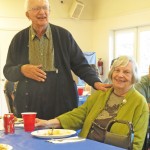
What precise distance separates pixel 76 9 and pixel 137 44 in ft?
5.42

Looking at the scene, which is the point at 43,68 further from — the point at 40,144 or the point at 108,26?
the point at 108,26

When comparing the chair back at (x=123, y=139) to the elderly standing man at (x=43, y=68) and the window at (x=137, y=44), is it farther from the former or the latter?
the window at (x=137, y=44)

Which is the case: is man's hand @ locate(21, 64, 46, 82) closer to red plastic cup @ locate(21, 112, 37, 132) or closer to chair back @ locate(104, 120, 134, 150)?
red plastic cup @ locate(21, 112, 37, 132)

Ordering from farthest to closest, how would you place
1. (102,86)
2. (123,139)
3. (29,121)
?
(102,86), (29,121), (123,139)

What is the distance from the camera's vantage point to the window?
6.54 meters

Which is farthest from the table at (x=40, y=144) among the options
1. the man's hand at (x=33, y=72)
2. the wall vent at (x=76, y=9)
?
the wall vent at (x=76, y=9)

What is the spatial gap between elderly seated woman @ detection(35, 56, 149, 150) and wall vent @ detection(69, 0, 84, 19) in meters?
5.24

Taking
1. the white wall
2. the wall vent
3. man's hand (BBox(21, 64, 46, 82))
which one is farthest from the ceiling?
man's hand (BBox(21, 64, 46, 82))

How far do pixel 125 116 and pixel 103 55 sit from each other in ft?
17.9

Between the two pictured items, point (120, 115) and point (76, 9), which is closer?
point (120, 115)

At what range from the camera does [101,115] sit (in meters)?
2.25

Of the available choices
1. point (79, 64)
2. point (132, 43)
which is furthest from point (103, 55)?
point (79, 64)

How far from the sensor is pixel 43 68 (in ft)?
7.95

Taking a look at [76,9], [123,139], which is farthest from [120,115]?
[76,9]
